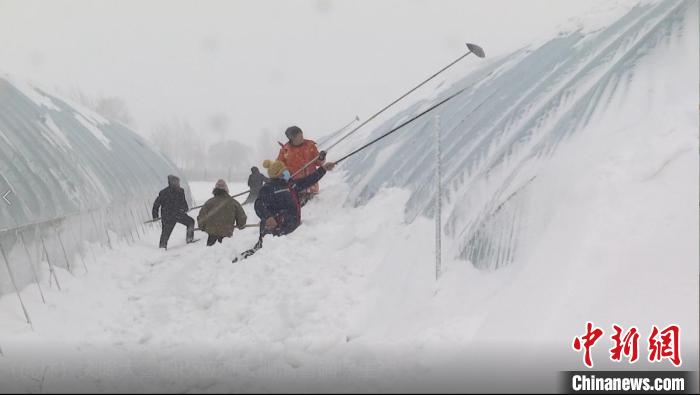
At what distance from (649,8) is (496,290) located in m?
3.82

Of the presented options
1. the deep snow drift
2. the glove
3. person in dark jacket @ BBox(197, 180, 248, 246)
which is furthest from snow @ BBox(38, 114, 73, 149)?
the glove

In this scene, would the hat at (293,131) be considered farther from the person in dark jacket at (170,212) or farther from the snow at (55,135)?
the snow at (55,135)

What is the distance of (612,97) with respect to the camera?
401cm

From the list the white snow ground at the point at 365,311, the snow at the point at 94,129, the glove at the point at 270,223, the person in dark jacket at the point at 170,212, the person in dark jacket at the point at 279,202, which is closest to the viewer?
the white snow ground at the point at 365,311

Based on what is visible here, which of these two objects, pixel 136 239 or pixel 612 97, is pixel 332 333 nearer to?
pixel 612 97

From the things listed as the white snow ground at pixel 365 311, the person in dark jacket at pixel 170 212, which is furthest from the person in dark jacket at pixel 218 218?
the white snow ground at pixel 365 311

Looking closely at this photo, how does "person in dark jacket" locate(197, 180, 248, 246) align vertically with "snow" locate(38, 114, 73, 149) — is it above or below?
below

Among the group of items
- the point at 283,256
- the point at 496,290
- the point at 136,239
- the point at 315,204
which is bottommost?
the point at 496,290

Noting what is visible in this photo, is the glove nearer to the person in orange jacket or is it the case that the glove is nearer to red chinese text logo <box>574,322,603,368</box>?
the person in orange jacket

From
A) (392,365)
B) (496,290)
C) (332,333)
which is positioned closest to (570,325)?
(496,290)
